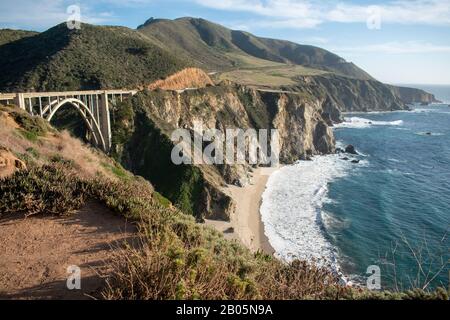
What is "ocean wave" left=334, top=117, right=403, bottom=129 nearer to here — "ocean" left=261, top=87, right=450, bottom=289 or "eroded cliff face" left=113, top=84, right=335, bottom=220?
"ocean" left=261, top=87, right=450, bottom=289

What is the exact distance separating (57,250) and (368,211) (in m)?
43.9

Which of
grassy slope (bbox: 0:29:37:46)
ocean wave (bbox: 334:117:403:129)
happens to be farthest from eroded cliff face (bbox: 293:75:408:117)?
grassy slope (bbox: 0:29:37:46)

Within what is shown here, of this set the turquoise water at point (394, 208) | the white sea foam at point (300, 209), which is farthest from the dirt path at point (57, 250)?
the white sea foam at point (300, 209)

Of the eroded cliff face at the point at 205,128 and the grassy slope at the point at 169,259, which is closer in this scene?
the grassy slope at the point at 169,259

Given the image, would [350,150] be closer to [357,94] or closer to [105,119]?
[105,119]

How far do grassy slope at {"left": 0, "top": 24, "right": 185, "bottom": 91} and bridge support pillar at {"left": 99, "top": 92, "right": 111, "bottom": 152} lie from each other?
13026 millimetres

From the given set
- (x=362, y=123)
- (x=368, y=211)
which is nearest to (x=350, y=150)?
(x=368, y=211)

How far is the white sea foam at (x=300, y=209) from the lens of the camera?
36125mm

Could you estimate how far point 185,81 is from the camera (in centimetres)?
7750

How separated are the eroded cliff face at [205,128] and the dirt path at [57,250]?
32.3 m

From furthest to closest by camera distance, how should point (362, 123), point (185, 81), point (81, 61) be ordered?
point (362, 123) → point (185, 81) → point (81, 61)

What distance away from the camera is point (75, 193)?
11.8 m

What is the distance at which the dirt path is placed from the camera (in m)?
7.63

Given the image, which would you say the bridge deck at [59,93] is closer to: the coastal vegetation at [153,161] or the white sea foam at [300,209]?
the coastal vegetation at [153,161]
